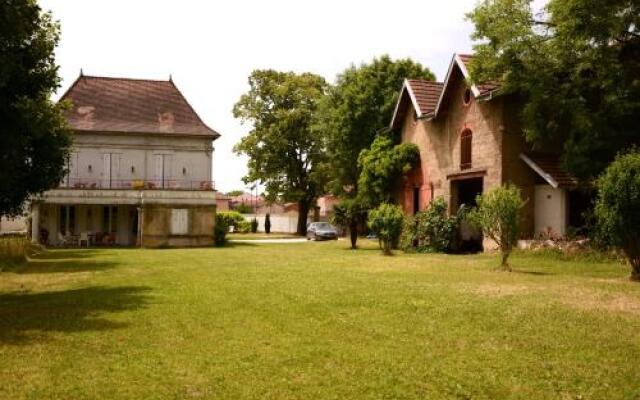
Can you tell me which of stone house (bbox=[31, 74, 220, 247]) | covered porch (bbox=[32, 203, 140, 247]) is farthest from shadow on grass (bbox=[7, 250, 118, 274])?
covered porch (bbox=[32, 203, 140, 247])

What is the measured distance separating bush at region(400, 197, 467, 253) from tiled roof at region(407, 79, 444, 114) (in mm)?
4929

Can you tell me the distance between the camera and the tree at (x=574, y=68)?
20.2 metres

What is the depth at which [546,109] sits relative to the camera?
22266mm

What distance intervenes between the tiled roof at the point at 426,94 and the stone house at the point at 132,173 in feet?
41.3

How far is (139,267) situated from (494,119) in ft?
49.6

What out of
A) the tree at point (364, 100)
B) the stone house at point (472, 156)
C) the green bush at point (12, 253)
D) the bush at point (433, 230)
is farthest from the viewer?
the tree at point (364, 100)

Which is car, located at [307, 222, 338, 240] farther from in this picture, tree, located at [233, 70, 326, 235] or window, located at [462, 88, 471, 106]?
window, located at [462, 88, 471, 106]

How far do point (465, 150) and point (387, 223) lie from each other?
5.72 meters

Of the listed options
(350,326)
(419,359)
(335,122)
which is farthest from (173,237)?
(419,359)

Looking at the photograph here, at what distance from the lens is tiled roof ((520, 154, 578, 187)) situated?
23047 millimetres

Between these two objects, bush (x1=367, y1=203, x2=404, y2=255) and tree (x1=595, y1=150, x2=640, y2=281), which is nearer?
tree (x1=595, y1=150, x2=640, y2=281)

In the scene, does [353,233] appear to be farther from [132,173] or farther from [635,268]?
[635,268]

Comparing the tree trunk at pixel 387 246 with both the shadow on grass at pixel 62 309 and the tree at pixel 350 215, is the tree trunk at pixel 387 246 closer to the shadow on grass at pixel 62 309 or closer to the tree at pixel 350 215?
the tree at pixel 350 215

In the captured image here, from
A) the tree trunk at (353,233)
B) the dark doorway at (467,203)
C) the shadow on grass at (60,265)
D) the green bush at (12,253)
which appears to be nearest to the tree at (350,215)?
the tree trunk at (353,233)
